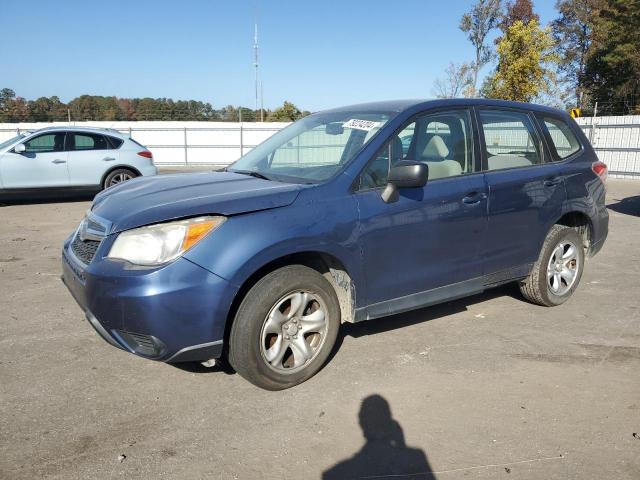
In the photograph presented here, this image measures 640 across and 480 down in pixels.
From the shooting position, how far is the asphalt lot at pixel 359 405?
2.65 metres

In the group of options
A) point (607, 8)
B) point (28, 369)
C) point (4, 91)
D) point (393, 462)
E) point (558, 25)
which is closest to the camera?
point (393, 462)

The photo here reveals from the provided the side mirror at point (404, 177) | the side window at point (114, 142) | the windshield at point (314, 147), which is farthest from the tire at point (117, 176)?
the side mirror at point (404, 177)

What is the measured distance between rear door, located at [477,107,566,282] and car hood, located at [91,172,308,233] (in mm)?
1737

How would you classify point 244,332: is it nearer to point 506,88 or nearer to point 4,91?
point 506,88

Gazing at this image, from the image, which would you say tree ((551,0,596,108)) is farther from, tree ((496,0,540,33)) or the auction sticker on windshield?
the auction sticker on windshield

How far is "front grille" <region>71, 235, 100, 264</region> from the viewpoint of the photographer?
10.8 ft

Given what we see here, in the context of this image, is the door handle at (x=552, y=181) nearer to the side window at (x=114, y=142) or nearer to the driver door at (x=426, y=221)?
the driver door at (x=426, y=221)

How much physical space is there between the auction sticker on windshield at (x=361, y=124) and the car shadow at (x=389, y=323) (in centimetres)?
163

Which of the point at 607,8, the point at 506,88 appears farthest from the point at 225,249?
the point at 607,8

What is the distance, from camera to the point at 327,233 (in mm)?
3281

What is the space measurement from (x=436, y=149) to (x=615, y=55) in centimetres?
4371

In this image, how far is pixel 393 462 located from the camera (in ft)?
8.69

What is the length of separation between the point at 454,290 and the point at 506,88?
2743 cm

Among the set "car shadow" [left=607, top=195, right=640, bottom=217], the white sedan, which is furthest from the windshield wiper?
"car shadow" [left=607, top=195, right=640, bottom=217]
